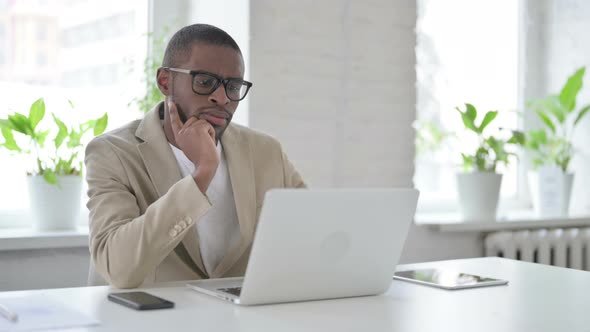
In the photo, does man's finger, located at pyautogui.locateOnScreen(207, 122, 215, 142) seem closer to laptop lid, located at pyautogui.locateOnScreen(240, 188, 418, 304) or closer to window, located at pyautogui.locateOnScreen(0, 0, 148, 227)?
laptop lid, located at pyautogui.locateOnScreen(240, 188, 418, 304)

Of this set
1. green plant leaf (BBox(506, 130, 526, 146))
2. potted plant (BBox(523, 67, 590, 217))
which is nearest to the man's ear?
green plant leaf (BBox(506, 130, 526, 146))

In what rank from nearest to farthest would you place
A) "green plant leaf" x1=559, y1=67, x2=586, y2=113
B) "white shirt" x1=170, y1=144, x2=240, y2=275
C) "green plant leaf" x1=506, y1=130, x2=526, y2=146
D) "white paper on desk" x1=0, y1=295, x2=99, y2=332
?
"white paper on desk" x1=0, y1=295, x2=99, y2=332, "white shirt" x1=170, y1=144, x2=240, y2=275, "green plant leaf" x1=506, y1=130, x2=526, y2=146, "green plant leaf" x1=559, y1=67, x2=586, y2=113

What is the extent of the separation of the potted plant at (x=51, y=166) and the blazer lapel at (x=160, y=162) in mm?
725

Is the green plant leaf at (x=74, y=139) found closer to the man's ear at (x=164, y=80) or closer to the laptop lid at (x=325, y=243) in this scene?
the man's ear at (x=164, y=80)

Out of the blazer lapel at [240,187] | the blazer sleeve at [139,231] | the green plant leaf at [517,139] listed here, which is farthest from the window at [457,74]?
the blazer sleeve at [139,231]

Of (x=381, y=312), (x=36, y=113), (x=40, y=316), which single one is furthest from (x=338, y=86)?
(x=40, y=316)

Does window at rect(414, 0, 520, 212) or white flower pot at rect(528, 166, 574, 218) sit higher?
window at rect(414, 0, 520, 212)

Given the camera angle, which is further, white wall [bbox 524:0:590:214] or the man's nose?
white wall [bbox 524:0:590:214]

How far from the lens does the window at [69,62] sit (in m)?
2.99

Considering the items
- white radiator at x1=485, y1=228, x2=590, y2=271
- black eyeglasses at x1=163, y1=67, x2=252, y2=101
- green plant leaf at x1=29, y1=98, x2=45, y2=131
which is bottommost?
white radiator at x1=485, y1=228, x2=590, y2=271

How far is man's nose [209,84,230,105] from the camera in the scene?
6.84 ft

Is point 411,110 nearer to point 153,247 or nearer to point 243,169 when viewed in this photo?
point 243,169

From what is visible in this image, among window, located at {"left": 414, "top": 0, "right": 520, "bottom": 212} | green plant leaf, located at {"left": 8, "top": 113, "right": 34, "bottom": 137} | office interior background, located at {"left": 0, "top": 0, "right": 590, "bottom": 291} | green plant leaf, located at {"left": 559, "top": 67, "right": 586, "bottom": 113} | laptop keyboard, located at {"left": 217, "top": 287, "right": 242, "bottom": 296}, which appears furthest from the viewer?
window, located at {"left": 414, "top": 0, "right": 520, "bottom": 212}

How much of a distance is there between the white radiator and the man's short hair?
6.85 feet
